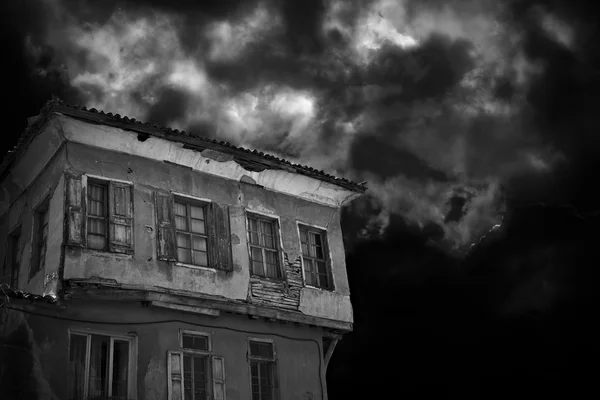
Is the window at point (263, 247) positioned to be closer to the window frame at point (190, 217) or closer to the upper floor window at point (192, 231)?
the upper floor window at point (192, 231)

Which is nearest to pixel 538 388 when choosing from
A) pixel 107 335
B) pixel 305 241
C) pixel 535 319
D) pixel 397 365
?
pixel 535 319

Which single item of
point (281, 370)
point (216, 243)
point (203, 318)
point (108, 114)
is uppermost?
point (108, 114)

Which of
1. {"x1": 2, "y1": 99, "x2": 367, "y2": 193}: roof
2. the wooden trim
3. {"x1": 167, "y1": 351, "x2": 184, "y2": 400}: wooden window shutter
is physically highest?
{"x1": 2, "y1": 99, "x2": 367, "y2": 193}: roof

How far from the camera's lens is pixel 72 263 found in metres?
12.5

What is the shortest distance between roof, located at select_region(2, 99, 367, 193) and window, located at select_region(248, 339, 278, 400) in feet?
13.9

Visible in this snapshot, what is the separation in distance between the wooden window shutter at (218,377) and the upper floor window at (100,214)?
292 centimetres

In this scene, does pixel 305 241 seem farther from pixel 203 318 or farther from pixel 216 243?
pixel 203 318

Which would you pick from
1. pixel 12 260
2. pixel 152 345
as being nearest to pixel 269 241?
pixel 152 345

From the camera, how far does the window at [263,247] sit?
15.4 m

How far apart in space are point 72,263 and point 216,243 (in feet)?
10.9

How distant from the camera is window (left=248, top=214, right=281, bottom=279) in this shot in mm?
15422

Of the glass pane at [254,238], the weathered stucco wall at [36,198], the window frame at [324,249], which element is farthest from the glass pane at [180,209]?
the window frame at [324,249]

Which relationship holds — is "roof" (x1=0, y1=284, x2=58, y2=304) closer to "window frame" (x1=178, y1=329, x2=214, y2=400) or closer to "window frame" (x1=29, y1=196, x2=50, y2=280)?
"window frame" (x1=29, y1=196, x2=50, y2=280)

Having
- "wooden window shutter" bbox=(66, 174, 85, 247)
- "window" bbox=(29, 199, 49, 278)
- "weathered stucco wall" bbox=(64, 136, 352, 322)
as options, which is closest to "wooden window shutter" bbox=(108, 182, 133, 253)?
"weathered stucco wall" bbox=(64, 136, 352, 322)
